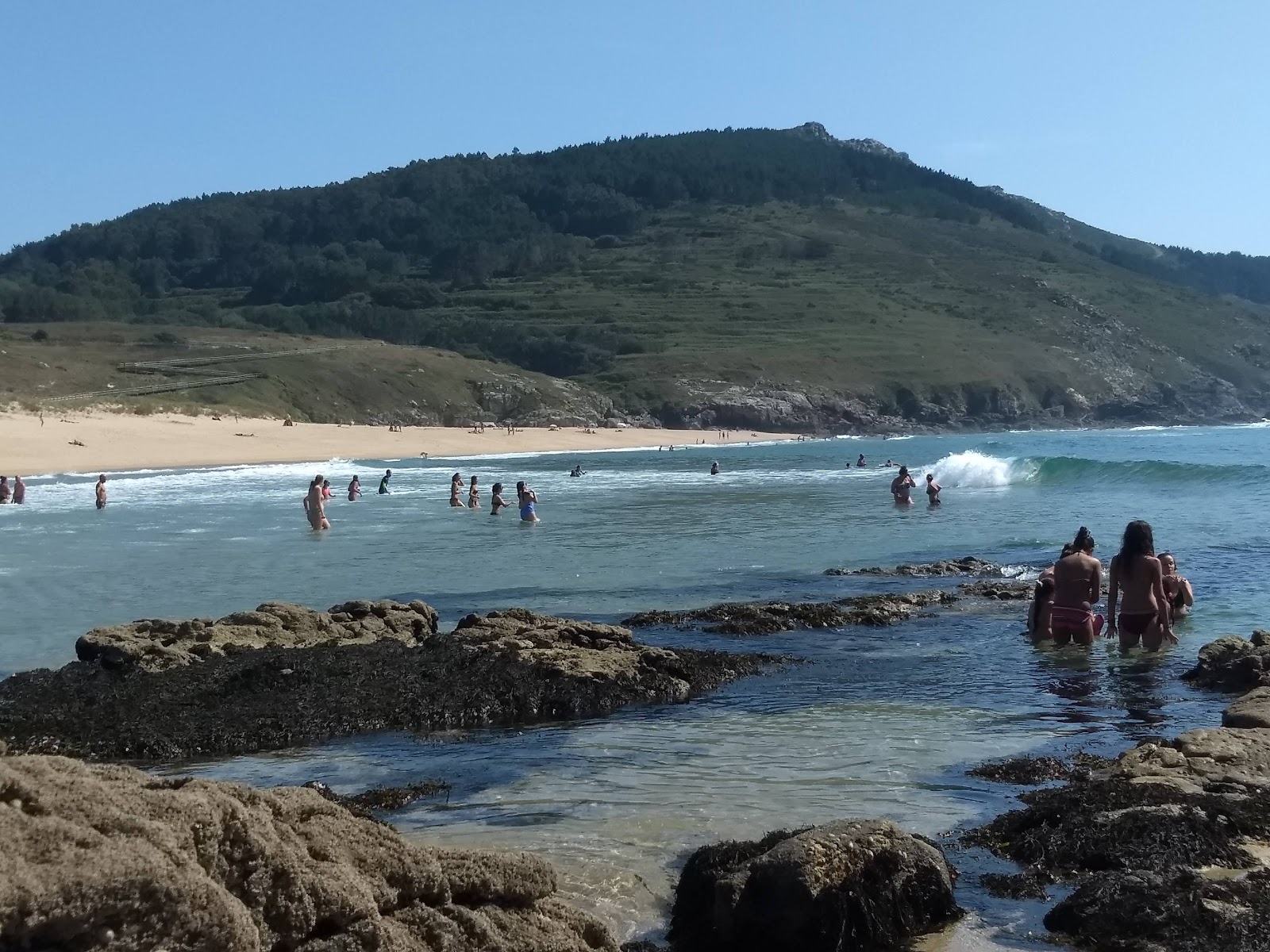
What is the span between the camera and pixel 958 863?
19.9 feet

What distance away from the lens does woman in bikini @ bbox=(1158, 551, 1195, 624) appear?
549 inches

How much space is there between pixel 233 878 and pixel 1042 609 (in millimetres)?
10770

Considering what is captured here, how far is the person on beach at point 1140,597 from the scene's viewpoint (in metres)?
12.0

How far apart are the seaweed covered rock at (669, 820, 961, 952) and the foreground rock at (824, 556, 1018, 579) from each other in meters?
13.7

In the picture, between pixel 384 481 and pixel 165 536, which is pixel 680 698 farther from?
pixel 384 481

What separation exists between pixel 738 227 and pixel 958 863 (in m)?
180

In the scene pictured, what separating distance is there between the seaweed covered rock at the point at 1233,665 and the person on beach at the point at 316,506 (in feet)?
63.9

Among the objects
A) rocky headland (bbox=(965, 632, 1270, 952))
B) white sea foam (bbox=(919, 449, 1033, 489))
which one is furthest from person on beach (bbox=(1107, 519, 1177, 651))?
white sea foam (bbox=(919, 449, 1033, 489))

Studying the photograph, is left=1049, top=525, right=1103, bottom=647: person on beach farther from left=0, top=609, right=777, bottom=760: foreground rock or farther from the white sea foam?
the white sea foam

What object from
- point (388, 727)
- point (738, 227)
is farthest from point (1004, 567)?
point (738, 227)

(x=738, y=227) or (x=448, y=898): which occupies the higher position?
(x=738, y=227)

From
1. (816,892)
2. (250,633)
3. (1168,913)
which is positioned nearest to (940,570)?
(250,633)

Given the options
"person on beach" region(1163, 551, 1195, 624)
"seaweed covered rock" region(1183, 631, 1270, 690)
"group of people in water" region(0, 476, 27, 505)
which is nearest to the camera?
"seaweed covered rock" region(1183, 631, 1270, 690)

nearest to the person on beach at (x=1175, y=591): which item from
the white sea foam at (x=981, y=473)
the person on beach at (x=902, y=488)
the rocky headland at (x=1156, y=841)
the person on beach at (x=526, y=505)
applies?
the rocky headland at (x=1156, y=841)
